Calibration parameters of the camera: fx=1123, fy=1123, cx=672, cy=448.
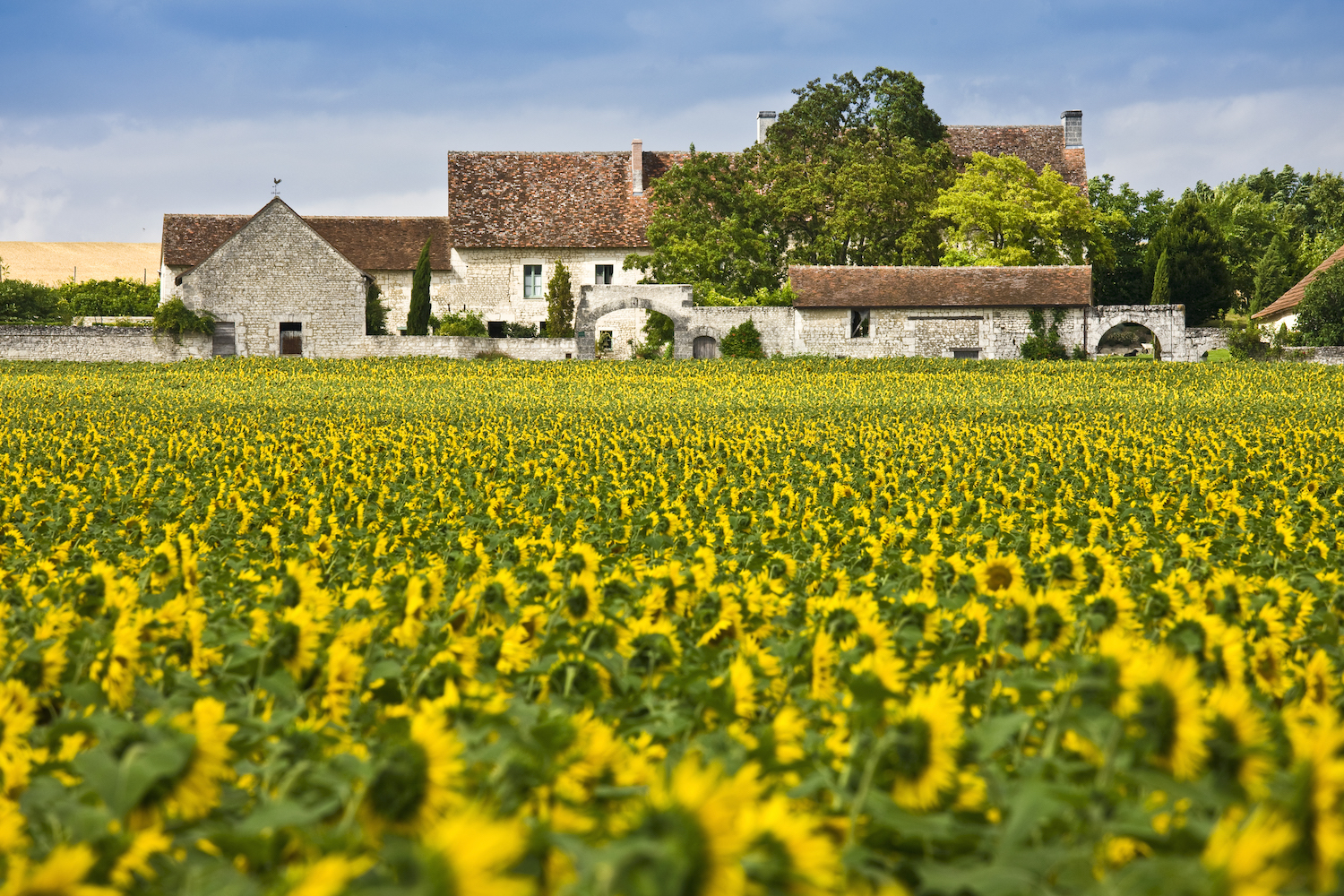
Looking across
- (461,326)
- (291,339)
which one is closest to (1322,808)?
(291,339)

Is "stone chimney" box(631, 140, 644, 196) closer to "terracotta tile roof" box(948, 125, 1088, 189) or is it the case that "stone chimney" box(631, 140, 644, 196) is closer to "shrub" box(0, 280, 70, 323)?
Answer: "terracotta tile roof" box(948, 125, 1088, 189)

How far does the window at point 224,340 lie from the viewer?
135 ft

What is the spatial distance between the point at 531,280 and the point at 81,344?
1904 centimetres

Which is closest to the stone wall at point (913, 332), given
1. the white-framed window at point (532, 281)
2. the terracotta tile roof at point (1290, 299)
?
the white-framed window at point (532, 281)

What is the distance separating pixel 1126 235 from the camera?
61469mm

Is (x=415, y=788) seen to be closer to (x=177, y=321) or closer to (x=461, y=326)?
(x=177, y=321)

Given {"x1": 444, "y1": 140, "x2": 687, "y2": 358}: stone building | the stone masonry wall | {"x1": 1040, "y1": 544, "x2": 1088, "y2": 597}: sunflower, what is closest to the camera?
{"x1": 1040, "y1": 544, "x2": 1088, "y2": 597}: sunflower

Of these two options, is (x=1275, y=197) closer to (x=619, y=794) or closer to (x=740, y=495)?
(x=740, y=495)

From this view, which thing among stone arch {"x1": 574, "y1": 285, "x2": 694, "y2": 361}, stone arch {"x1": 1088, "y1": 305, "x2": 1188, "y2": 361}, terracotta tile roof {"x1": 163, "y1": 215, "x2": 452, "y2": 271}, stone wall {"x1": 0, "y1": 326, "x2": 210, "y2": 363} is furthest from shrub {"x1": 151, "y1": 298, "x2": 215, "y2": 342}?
stone arch {"x1": 1088, "y1": 305, "x2": 1188, "y2": 361}

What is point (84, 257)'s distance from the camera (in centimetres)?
13688

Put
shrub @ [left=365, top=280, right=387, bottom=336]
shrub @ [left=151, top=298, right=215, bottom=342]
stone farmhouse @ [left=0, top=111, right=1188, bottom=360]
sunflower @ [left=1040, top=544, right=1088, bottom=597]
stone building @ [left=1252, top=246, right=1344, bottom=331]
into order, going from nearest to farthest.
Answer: sunflower @ [left=1040, top=544, right=1088, bottom=597], shrub @ [left=151, top=298, right=215, bottom=342], stone farmhouse @ [left=0, top=111, right=1188, bottom=360], shrub @ [left=365, top=280, right=387, bottom=336], stone building @ [left=1252, top=246, right=1344, bottom=331]

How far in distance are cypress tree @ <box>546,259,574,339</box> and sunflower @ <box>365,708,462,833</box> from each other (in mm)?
44367

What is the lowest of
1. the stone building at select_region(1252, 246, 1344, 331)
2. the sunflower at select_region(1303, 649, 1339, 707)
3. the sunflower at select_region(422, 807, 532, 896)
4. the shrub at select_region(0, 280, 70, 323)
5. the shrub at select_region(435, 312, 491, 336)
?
the sunflower at select_region(1303, 649, 1339, 707)

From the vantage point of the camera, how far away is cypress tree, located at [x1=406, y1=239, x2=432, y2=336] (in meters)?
44.7
